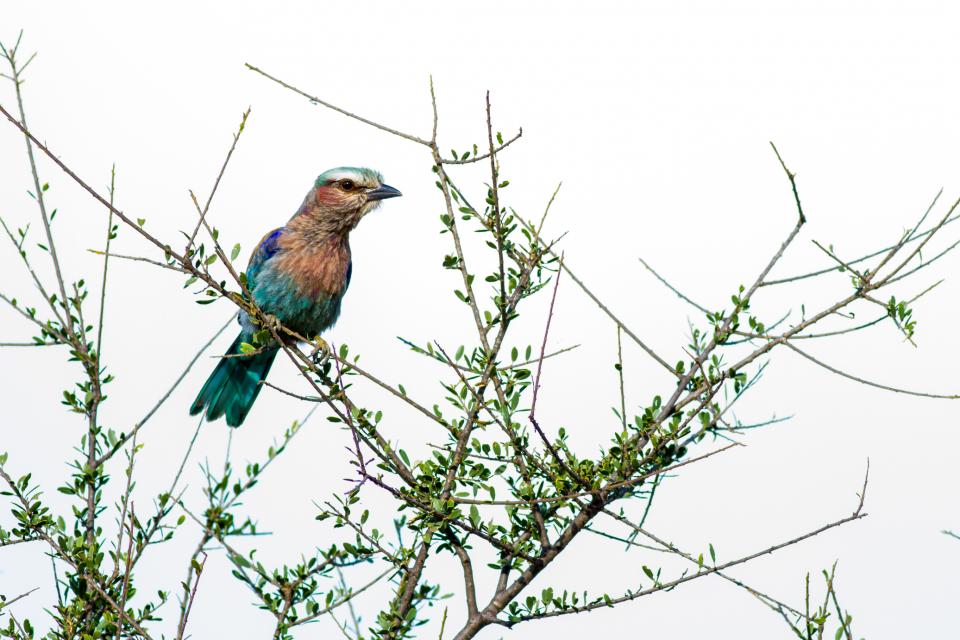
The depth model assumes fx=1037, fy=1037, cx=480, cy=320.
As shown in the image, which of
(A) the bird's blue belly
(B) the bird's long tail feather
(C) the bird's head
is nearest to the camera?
(A) the bird's blue belly

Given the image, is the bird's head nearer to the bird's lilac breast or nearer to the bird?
the bird

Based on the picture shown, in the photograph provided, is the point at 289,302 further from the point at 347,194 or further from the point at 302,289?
the point at 347,194

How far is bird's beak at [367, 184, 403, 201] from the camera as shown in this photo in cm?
701

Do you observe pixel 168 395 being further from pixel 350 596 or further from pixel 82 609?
pixel 350 596

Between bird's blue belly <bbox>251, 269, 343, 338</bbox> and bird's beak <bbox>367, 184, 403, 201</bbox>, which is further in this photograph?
bird's beak <bbox>367, 184, 403, 201</bbox>

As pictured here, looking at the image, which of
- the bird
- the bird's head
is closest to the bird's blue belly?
the bird

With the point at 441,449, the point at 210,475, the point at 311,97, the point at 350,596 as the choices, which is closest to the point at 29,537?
the point at 210,475

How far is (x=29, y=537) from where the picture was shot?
4.54 m

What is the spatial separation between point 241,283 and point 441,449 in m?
1.11

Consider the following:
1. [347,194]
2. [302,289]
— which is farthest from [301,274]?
[347,194]

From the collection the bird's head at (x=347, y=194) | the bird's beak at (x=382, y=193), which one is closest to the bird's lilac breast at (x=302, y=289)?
the bird's head at (x=347, y=194)

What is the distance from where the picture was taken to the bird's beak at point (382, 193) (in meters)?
7.01

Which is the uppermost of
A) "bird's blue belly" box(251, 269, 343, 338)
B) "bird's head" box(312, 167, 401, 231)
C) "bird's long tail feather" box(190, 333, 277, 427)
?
"bird's head" box(312, 167, 401, 231)

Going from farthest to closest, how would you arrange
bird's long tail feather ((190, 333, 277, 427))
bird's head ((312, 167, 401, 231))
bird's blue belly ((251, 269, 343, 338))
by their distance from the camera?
bird's head ((312, 167, 401, 231))
bird's long tail feather ((190, 333, 277, 427))
bird's blue belly ((251, 269, 343, 338))
